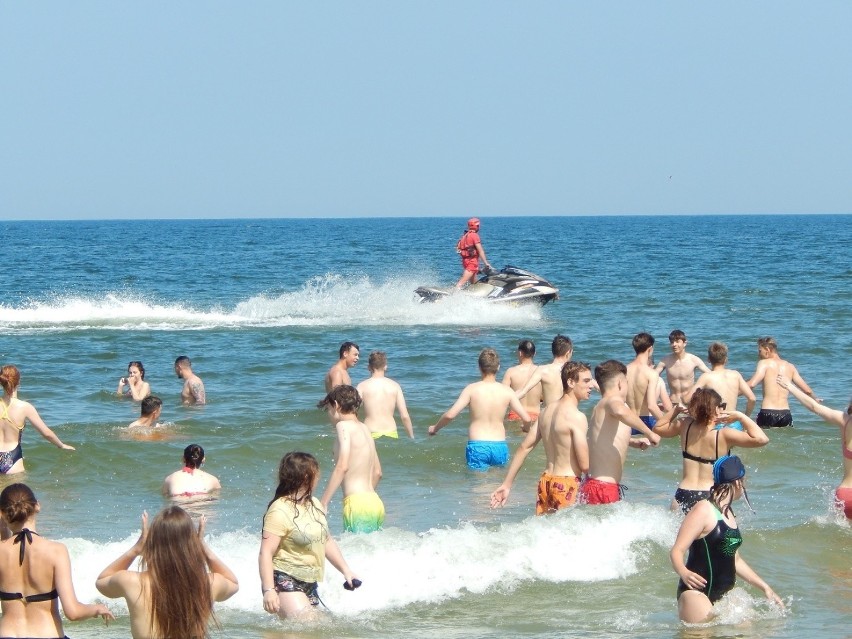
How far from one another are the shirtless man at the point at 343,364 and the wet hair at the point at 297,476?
211 inches

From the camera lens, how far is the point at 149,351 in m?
21.7

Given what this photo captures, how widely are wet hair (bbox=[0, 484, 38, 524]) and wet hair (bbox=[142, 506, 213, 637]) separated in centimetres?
75

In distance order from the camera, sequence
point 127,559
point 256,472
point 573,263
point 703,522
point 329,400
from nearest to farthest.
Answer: point 127,559 → point 703,522 → point 329,400 → point 256,472 → point 573,263

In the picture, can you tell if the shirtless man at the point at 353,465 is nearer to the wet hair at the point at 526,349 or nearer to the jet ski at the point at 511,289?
the wet hair at the point at 526,349

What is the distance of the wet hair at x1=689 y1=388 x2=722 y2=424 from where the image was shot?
7066mm

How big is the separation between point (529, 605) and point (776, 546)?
7.64 feet

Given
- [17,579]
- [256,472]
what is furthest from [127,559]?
[256,472]

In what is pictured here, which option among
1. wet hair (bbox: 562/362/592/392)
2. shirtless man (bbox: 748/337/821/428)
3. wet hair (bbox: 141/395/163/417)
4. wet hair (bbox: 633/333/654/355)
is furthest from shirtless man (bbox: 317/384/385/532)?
shirtless man (bbox: 748/337/821/428)

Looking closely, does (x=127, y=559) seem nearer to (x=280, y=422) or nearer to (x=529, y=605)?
(x=529, y=605)

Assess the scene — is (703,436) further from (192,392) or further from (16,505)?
(192,392)

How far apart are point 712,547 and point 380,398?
5419mm

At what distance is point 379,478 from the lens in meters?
7.74

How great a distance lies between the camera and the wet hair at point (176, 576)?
4.47 metres

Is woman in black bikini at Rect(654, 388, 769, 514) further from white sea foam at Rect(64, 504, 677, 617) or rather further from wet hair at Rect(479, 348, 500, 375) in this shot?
wet hair at Rect(479, 348, 500, 375)
